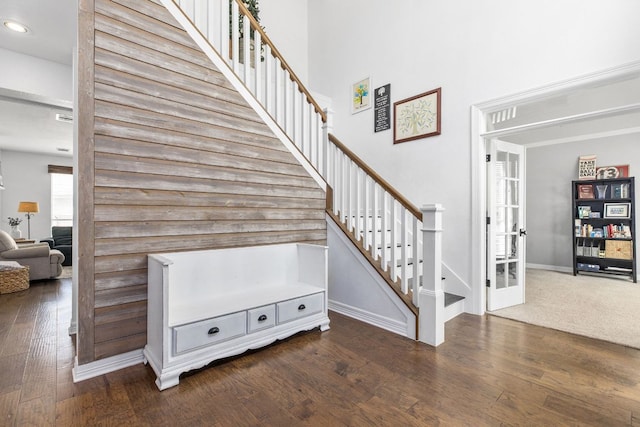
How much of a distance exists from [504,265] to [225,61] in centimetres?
349

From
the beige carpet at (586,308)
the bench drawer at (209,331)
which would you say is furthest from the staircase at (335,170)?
the bench drawer at (209,331)

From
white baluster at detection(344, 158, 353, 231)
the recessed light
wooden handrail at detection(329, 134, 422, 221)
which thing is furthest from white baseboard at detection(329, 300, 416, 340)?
the recessed light

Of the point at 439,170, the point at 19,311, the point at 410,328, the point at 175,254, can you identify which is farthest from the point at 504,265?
the point at 19,311

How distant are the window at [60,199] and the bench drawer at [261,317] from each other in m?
8.67

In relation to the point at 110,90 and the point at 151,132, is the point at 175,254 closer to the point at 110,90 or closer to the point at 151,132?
the point at 151,132

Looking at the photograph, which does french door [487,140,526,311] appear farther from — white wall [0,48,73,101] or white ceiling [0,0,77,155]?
white wall [0,48,73,101]

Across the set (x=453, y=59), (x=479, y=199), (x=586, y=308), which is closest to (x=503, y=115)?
(x=453, y=59)

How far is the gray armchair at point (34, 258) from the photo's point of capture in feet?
14.5

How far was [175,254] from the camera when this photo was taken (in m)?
2.21

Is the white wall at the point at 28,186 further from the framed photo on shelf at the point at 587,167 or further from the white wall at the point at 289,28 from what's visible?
→ the framed photo on shelf at the point at 587,167

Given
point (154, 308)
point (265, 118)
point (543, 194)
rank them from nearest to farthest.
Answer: point (154, 308), point (265, 118), point (543, 194)

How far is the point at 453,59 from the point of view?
3.28 metres

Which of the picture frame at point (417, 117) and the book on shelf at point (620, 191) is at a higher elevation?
the picture frame at point (417, 117)

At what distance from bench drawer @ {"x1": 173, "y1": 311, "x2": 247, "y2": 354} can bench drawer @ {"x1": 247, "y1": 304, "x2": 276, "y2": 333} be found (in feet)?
0.16
